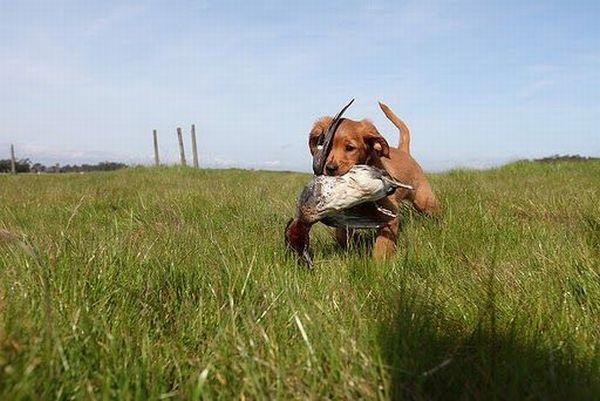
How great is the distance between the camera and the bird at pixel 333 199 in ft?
10.2

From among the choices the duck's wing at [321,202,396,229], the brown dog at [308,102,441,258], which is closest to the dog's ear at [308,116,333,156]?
the brown dog at [308,102,441,258]

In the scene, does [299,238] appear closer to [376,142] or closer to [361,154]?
[361,154]

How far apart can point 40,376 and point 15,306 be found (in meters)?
0.45

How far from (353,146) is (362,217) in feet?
2.01

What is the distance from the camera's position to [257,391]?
1364 millimetres

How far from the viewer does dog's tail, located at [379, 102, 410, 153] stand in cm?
605

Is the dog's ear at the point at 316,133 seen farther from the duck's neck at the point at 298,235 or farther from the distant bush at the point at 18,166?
the distant bush at the point at 18,166

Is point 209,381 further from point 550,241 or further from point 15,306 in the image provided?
point 550,241

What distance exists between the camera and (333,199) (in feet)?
10.1

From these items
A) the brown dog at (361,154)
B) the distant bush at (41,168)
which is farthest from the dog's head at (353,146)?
the distant bush at (41,168)

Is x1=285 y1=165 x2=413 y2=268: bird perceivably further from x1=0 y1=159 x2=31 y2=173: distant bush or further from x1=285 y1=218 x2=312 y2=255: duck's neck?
x1=0 y1=159 x2=31 y2=173: distant bush

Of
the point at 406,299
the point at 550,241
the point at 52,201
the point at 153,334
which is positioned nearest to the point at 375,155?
the point at 550,241

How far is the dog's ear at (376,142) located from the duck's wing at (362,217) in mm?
474

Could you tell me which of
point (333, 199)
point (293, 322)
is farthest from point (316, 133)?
point (293, 322)
